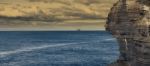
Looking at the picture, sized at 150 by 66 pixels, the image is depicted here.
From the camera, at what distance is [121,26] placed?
54.7 metres

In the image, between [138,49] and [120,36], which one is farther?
A: [120,36]

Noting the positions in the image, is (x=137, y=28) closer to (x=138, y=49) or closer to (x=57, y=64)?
(x=138, y=49)

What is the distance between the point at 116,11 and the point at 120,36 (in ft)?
11.5

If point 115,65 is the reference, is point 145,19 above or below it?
above

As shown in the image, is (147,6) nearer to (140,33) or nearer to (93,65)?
(140,33)

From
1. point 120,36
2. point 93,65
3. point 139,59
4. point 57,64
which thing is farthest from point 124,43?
point 57,64

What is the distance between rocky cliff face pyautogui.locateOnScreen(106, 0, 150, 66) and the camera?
1978 inches

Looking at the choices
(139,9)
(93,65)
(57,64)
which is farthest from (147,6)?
(57,64)

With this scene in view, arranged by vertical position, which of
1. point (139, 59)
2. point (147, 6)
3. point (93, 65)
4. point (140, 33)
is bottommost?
point (93, 65)

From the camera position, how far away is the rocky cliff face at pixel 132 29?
165 feet

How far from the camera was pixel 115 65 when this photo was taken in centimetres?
5916

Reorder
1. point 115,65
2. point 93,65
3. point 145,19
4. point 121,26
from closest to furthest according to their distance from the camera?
point 145,19 → point 121,26 → point 115,65 → point 93,65

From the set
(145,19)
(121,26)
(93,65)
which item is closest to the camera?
(145,19)

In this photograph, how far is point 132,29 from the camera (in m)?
52.2
